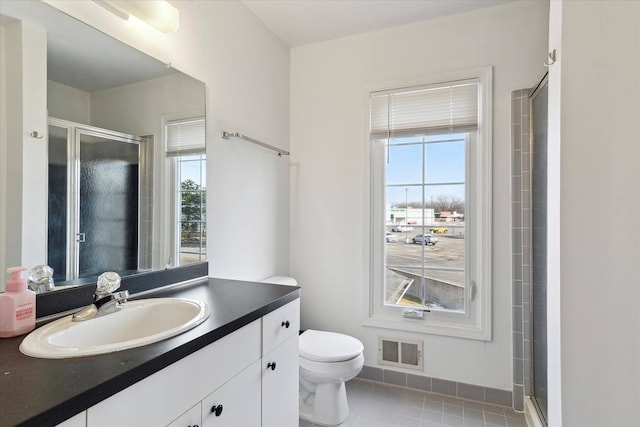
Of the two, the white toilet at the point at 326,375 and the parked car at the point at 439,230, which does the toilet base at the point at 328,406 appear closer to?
the white toilet at the point at 326,375

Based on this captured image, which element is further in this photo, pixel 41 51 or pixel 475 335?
pixel 475 335

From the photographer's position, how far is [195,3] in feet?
5.33

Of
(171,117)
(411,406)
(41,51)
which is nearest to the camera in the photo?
(41,51)

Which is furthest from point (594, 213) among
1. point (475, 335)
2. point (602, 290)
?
point (475, 335)

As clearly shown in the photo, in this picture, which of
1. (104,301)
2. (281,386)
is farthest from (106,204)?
(281,386)

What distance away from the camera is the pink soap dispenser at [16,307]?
2.78 ft

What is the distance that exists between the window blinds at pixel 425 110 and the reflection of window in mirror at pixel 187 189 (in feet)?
4.00

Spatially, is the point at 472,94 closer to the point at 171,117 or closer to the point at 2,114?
the point at 171,117

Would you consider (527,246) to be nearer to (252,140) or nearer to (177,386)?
(252,140)

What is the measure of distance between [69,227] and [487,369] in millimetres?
2322

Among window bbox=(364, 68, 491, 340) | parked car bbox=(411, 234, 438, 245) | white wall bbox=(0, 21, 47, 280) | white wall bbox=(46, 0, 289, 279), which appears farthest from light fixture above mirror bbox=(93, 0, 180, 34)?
parked car bbox=(411, 234, 438, 245)

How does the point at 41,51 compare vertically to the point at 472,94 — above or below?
below

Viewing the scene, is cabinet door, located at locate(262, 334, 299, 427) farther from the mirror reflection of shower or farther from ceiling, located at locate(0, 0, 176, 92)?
ceiling, located at locate(0, 0, 176, 92)

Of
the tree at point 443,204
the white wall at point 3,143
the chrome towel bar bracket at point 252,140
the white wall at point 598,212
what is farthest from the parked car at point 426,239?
the white wall at point 3,143
